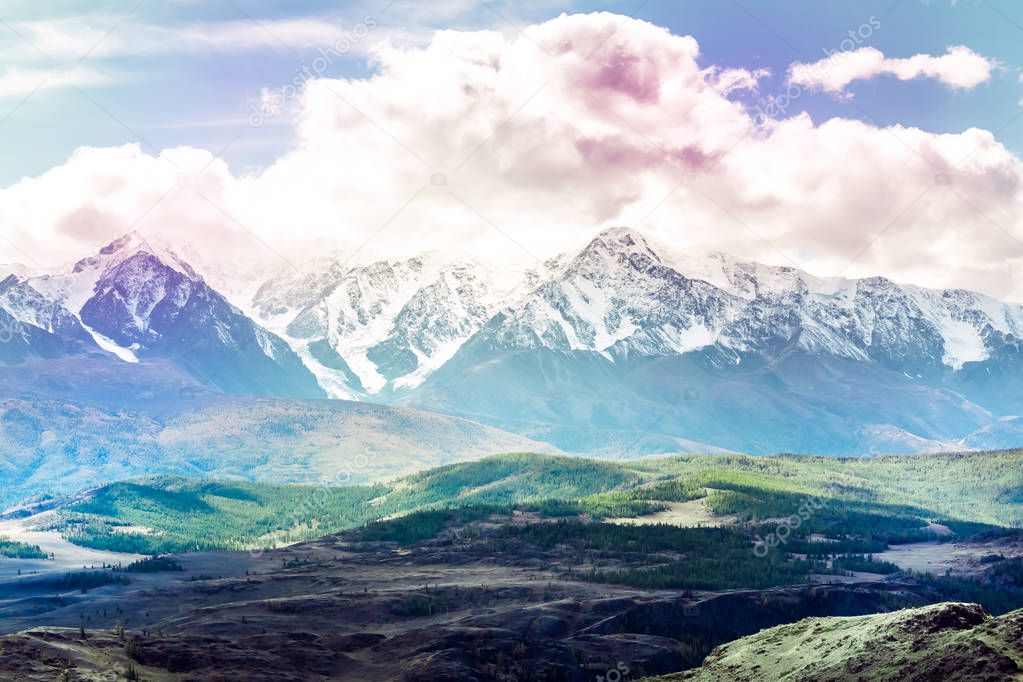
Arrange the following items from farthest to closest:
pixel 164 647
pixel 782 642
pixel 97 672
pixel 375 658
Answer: pixel 375 658, pixel 164 647, pixel 97 672, pixel 782 642

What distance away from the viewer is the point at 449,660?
607 ft

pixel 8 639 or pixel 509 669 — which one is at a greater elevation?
pixel 8 639

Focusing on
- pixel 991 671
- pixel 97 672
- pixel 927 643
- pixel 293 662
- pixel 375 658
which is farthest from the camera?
pixel 375 658

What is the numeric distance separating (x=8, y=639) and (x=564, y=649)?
88.6m

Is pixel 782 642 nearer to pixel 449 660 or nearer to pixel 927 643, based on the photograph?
pixel 927 643

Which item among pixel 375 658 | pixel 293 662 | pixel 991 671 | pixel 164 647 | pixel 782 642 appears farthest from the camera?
pixel 375 658

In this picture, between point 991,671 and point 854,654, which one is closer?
point 991,671

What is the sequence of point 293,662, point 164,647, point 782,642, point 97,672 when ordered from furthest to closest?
point 293,662, point 164,647, point 97,672, point 782,642

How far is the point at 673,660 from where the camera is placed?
197 metres

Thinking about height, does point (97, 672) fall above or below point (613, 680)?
above

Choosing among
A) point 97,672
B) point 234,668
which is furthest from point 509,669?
point 97,672

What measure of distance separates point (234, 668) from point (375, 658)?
3250 centimetres

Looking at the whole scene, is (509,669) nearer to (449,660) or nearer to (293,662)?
(449,660)

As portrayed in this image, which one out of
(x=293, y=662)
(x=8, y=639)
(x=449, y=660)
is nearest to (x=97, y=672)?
(x=8, y=639)
